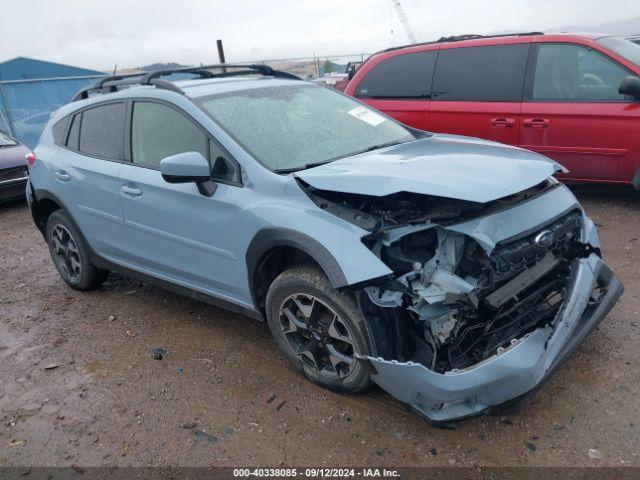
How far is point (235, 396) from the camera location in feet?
10.5

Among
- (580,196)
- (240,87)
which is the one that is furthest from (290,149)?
(580,196)

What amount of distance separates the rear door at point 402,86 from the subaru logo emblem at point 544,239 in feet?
12.4

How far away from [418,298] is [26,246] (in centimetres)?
563

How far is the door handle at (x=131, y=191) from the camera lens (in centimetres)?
374

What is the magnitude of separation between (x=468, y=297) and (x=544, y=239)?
24.1 inches

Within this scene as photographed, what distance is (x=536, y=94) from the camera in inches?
226

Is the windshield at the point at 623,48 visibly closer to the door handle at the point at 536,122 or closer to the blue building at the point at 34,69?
the door handle at the point at 536,122

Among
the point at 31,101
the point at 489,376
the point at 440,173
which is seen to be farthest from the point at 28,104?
the point at 489,376

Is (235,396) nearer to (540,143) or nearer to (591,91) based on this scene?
(540,143)

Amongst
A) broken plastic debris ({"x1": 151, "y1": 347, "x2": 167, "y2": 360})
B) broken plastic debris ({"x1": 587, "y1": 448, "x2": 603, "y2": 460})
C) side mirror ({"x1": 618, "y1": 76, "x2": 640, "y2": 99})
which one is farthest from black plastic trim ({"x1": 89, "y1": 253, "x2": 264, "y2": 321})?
side mirror ({"x1": 618, "y1": 76, "x2": 640, "y2": 99})

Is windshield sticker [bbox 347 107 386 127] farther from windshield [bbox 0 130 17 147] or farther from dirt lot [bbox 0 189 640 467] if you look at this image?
windshield [bbox 0 130 17 147]

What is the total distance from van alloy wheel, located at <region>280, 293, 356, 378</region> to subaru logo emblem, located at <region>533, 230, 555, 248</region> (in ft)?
3.50

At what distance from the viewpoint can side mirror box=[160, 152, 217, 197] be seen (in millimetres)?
3092

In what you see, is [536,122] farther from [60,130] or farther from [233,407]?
[60,130]
